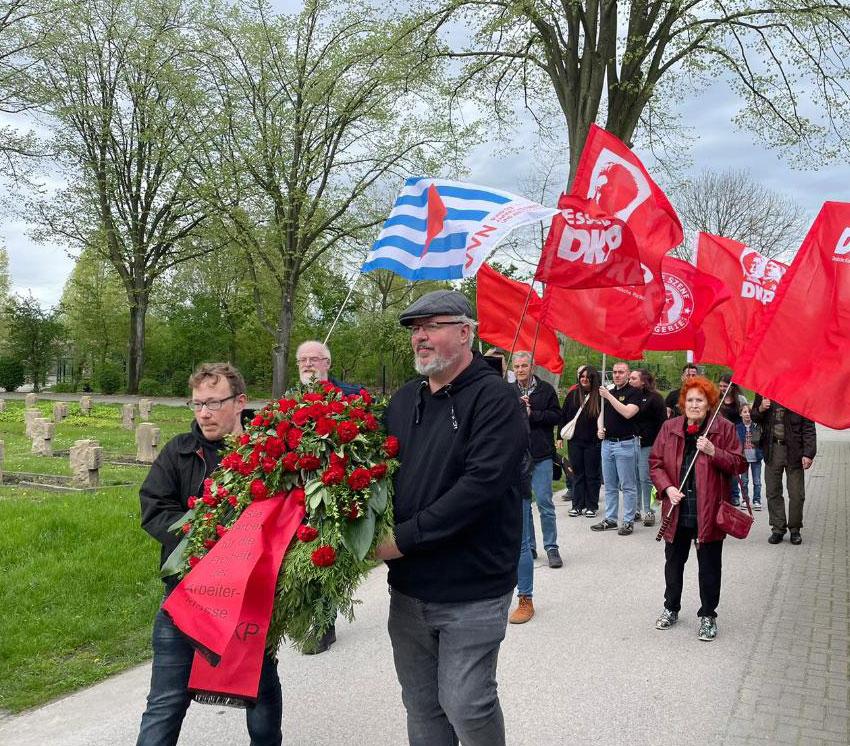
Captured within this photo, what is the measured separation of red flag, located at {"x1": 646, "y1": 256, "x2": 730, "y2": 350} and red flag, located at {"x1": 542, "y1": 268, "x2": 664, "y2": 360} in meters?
0.30

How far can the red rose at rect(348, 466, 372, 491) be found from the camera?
9.28ft

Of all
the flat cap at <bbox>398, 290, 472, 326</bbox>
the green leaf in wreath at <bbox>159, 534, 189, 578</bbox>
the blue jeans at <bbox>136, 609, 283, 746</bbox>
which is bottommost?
the blue jeans at <bbox>136, 609, 283, 746</bbox>

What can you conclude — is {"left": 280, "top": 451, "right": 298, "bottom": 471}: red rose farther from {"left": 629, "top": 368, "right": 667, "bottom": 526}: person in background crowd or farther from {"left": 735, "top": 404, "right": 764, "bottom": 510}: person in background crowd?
{"left": 735, "top": 404, "right": 764, "bottom": 510}: person in background crowd

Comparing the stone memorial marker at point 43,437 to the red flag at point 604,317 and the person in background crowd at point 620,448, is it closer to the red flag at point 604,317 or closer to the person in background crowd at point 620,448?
the person in background crowd at point 620,448

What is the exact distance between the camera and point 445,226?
18.5 ft

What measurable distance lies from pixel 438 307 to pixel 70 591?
4.52m

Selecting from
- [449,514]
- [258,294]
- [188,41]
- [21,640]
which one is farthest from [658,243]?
[258,294]

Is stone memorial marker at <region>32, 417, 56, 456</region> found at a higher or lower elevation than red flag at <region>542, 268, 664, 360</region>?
lower

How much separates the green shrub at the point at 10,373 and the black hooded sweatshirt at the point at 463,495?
44.3m

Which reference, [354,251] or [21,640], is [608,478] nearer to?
[21,640]

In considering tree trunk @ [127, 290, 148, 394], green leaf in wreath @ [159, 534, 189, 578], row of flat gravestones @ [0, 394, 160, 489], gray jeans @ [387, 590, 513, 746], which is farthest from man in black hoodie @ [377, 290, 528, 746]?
tree trunk @ [127, 290, 148, 394]

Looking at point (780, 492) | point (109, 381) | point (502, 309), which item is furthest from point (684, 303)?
point (109, 381)

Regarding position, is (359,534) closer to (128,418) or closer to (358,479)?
(358,479)

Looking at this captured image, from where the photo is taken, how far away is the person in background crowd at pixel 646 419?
9.93 meters
